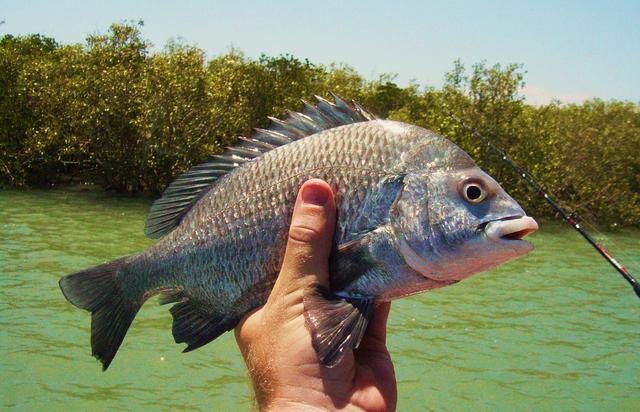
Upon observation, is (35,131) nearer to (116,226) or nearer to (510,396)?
(116,226)

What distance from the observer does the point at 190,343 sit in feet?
8.08

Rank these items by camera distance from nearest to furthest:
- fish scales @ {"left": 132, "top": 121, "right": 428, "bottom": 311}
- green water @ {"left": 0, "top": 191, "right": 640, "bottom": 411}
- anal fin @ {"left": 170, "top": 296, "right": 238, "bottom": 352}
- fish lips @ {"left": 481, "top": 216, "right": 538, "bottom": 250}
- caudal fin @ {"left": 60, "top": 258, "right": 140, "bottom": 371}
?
1. fish lips @ {"left": 481, "top": 216, "right": 538, "bottom": 250}
2. fish scales @ {"left": 132, "top": 121, "right": 428, "bottom": 311}
3. anal fin @ {"left": 170, "top": 296, "right": 238, "bottom": 352}
4. caudal fin @ {"left": 60, "top": 258, "right": 140, "bottom": 371}
5. green water @ {"left": 0, "top": 191, "right": 640, "bottom": 411}

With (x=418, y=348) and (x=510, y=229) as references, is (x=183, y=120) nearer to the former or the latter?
(x=418, y=348)

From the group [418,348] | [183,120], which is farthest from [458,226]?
[183,120]

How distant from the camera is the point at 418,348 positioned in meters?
9.55

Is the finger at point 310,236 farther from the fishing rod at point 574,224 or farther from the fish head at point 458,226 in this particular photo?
the fishing rod at point 574,224

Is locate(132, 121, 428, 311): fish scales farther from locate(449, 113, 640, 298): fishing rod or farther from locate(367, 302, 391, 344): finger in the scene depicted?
locate(449, 113, 640, 298): fishing rod

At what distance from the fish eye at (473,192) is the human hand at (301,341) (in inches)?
18.2

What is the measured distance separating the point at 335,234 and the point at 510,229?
605 millimetres

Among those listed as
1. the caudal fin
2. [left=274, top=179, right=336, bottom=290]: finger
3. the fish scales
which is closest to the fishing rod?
the fish scales

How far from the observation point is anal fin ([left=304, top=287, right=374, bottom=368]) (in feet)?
6.90

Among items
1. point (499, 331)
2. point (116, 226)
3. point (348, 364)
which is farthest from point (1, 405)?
point (116, 226)

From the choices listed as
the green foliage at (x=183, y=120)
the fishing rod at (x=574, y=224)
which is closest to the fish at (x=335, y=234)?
the fishing rod at (x=574, y=224)

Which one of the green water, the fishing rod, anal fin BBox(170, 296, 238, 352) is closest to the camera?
anal fin BBox(170, 296, 238, 352)
